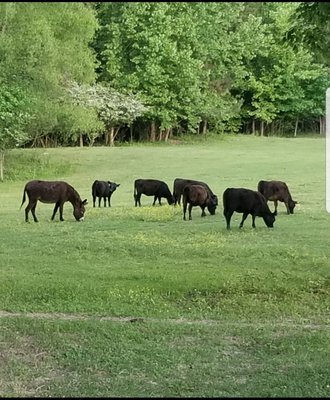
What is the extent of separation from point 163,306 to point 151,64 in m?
3.26

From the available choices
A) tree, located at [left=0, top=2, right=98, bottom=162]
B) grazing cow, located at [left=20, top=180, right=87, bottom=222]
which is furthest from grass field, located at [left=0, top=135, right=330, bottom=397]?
tree, located at [left=0, top=2, right=98, bottom=162]

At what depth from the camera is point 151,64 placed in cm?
874

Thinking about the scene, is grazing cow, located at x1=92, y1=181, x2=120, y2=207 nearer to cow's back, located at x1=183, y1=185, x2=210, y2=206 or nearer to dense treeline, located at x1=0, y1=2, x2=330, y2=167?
dense treeline, located at x1=0, y1=2, x2=330, y2=167

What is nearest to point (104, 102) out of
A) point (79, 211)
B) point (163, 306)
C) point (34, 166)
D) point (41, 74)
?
point (34, 166)

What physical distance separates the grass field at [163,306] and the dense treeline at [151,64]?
122 inches

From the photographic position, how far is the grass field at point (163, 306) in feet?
18.7

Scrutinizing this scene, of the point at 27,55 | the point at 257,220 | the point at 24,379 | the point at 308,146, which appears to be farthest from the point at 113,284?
the point at 308,146

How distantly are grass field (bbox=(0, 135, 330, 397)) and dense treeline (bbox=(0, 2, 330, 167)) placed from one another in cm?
309

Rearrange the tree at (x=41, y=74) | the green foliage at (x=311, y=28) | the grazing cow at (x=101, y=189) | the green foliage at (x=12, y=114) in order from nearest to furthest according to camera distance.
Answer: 1. the green foliage at (x=311, y=28)
2. the grazing cow at (x=101, y=189)
3. the tree at (x=41, y=74)
4. the green foliage at (x=12, y=114)

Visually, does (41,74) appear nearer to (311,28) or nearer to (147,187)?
(147,187)

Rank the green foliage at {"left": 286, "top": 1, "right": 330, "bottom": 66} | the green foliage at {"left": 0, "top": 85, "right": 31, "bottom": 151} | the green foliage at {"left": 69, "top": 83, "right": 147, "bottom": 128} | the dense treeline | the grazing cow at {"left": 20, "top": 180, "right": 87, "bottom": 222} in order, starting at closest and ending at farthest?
the dense treeline < the green foliage at {"left": 286, "top": 1, "right": 330, "bottom": 66} < the grazing cow at {"left": 20, "top": 180, "right": 87, "bottom": 222} < the green foliage at {"left": 0, "top": 85, "right": 31, "bottom": 151} < the green foliage at {"left": 69, "top": 83, "right": 147, "bottom": 128}

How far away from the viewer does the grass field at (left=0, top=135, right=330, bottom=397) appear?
5711 millimetres

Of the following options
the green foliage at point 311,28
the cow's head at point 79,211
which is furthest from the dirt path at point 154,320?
the cow's head at point 79,211

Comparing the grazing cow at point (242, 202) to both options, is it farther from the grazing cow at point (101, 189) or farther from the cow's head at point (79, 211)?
the grazing cow at point (101, 189)
